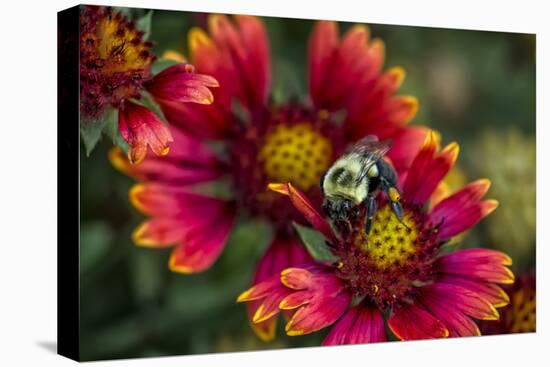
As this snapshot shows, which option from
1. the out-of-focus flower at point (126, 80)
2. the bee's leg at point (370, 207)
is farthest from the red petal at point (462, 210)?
the out-of-focus flower at point (126, 80)

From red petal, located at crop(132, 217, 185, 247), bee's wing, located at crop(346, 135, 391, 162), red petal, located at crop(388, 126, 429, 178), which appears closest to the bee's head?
bee's wing, located at crop(346, 135, 391, 162)

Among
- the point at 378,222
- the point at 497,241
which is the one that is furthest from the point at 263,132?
the point at 497,241

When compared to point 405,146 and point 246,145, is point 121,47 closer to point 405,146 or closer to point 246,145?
point 246,145

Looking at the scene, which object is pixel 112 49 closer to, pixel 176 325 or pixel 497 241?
pixel 176 325

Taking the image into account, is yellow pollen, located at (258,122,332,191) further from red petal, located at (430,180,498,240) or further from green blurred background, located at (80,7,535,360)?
red petal, located at (430,180,498,240)

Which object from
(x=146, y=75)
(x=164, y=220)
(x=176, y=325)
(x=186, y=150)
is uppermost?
(x=146, y=75)

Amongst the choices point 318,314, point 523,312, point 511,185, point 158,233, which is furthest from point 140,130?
point 523,312

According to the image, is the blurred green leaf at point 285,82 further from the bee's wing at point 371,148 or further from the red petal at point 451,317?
the red petal at point 451,317
